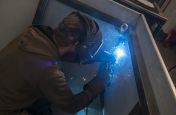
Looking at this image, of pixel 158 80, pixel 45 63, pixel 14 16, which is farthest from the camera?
pixel 14 16

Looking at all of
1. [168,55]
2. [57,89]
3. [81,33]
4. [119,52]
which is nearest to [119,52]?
[119,52]

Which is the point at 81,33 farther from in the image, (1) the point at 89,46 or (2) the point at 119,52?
(2) the point at 119,52

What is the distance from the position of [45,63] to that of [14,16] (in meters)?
0.61

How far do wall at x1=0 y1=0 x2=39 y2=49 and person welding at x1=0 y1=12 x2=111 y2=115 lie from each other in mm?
355

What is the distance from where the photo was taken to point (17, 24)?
164 cm

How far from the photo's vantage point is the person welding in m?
1.16

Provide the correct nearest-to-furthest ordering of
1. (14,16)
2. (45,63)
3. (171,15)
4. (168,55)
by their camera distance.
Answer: (45,63) → (14,16) → (168,55) → (171,15)

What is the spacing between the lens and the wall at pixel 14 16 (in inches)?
60.7

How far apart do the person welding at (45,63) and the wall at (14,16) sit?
0.35 m

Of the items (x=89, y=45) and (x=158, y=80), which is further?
(x=89, y=45)

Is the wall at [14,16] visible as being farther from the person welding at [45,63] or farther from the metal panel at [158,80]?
the metal panel at [158,80]

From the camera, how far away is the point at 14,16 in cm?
159

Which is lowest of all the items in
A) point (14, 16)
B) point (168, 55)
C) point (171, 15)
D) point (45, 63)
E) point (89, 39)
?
point (168, 55)

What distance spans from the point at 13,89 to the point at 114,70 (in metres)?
0.68
